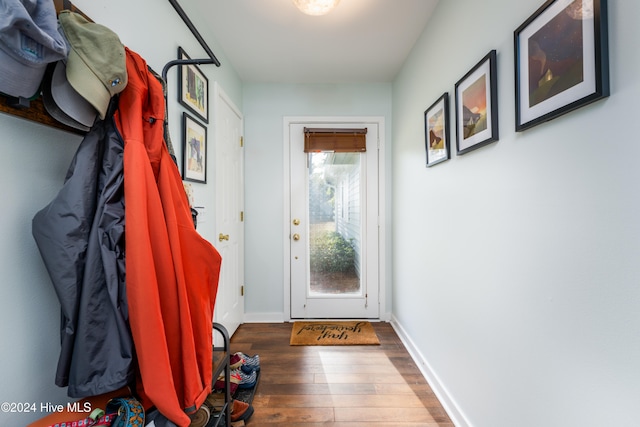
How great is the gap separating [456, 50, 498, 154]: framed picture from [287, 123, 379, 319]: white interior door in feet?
4.47

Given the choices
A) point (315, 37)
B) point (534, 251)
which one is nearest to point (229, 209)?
point (315, 37)

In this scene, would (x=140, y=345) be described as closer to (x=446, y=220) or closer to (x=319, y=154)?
(x=446, y=220)

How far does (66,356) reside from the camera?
70 cm

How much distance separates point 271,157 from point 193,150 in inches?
43.5

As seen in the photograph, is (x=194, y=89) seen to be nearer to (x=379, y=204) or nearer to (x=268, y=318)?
(x=379, y=204)

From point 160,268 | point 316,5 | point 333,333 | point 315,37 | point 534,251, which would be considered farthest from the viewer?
point 333,333

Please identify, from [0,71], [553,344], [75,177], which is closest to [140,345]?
[75,177]

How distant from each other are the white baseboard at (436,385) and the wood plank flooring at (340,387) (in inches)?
1.3

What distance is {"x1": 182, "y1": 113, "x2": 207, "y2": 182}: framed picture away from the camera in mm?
1631

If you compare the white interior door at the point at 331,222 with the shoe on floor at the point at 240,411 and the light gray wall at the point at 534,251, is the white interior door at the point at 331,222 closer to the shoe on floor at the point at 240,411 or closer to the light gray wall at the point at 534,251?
the light gray wall at the point at 534,251

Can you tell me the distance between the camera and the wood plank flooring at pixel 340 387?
1531 millimetres

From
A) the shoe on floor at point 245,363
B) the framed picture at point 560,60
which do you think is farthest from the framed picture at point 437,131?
the shoe on floor at point 245,363

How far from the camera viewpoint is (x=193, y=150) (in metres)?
1.74

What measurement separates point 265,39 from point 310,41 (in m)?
0.35
